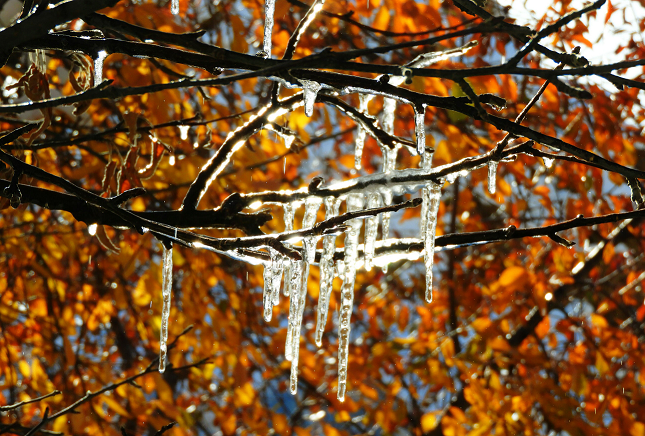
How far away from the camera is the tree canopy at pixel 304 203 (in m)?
1.19

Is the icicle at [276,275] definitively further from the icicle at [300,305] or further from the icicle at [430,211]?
the icicle at [430,211]

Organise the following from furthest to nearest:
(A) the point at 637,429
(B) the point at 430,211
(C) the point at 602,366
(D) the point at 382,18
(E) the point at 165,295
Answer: (C) the point at 602,366 → (A) the point at 637,429 → (D) the point at 382,18 → (E) the point at 165,295 → (B) the point at 430,211

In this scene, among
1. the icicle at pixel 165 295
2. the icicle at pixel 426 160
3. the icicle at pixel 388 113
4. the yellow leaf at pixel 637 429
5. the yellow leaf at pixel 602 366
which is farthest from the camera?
the yellow leaf at pixel 602 366

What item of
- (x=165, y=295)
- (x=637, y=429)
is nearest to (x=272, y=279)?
(x=165, y=295)

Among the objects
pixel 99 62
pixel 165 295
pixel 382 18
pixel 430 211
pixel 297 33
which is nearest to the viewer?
pixel 297 33

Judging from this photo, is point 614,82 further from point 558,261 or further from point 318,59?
point 558,261

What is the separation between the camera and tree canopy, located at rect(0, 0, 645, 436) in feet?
3.91

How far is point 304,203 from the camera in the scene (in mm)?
1491

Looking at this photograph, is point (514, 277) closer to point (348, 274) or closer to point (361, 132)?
point (361, 132)

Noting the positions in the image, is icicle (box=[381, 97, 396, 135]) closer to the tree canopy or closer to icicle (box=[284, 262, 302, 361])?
the tree canopy

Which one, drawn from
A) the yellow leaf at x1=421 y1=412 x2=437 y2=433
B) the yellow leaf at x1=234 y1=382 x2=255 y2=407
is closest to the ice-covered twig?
the yellow leaf at x1=234 y1=382 x2=255 y2=407

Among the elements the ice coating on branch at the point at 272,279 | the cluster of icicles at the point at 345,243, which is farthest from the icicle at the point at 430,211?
the ice coating on branch at the point at 272,279

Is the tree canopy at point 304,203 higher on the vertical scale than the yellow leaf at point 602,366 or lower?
higher

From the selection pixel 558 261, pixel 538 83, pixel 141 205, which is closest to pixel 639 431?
pixel 558 261
